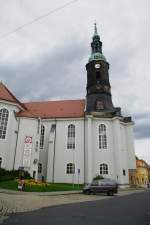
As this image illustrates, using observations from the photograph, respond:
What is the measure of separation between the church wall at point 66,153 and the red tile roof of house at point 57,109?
183cm

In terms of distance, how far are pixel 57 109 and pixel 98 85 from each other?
8.96m

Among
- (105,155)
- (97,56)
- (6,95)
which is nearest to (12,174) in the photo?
(6,95)

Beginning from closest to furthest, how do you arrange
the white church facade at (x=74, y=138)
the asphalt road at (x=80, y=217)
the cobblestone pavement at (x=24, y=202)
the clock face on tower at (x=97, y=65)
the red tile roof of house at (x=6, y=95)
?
the asphalt road at (x=80, y=217) < the cobblestone pavement at (x=24, y=202) < the white church facade at (x=74, y=138) < the red tile roof of house at (x=6, y=95) < the clock face on tower at (x=97, y=65)

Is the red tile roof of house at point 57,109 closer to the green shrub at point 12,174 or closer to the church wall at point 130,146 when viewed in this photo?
the church wall at point 130,146

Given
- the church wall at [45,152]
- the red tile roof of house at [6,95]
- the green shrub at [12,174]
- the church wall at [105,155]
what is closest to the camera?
the green shrub at [12,174]

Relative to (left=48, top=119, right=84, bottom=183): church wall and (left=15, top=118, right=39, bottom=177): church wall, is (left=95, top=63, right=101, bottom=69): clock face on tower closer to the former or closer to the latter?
(left=48, top=119, right=84, bottom=183): church wall

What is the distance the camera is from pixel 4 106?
115 feet

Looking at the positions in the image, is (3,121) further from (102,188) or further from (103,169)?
(102,188)

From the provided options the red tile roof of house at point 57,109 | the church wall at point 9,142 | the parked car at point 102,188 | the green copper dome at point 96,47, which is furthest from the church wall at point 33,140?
the green copper dome at point 96,47

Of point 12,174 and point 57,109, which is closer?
point 12,174

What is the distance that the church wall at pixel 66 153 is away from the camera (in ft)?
122

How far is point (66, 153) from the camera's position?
3825 cm

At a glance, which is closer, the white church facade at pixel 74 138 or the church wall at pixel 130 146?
the white church facade at pixel 74 138

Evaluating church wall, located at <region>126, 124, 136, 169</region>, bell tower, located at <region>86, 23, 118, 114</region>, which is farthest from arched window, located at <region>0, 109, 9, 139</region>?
church wall, located at <region>126, 124, 136, 169</region>
